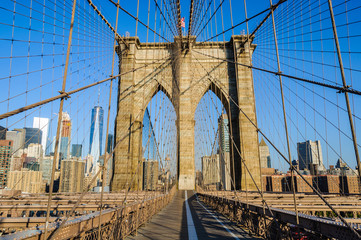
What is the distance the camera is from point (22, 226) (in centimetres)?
318

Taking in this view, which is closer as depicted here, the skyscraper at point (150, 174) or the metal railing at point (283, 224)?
the metal railing at point (283, 224)

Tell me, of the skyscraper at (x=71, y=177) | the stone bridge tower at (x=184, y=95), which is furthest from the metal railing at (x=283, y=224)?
the skyscraper at (x=71, y=177)

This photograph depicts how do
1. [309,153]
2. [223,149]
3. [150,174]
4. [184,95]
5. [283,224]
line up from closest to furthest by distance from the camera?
[283,224], [150,174], [223,149], [184,95], [309,153]

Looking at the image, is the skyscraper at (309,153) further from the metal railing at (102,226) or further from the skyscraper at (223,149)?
the metal railing at (102,226)

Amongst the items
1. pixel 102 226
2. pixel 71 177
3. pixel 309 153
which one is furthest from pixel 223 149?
pixel 71 177

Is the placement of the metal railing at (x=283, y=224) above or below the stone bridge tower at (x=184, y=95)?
below

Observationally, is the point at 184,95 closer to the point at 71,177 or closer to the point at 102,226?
the point at 102,226

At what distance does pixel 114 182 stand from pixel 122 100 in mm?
7298

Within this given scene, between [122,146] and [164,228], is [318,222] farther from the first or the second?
[122,146]

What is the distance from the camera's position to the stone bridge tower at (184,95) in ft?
69.4

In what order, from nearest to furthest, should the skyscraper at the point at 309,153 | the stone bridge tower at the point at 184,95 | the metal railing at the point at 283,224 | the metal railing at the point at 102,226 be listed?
the metal railing at the point at 102,226, the metal railing at the point at 283,224, the skyscraper at the point at 309,153, the stone bridge tower at the point at 184,95

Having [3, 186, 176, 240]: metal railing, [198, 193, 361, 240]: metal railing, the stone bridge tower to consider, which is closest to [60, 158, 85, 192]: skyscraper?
the stone bridge tower

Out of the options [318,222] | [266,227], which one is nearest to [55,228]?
[318,222]

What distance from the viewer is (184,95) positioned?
23203mm
